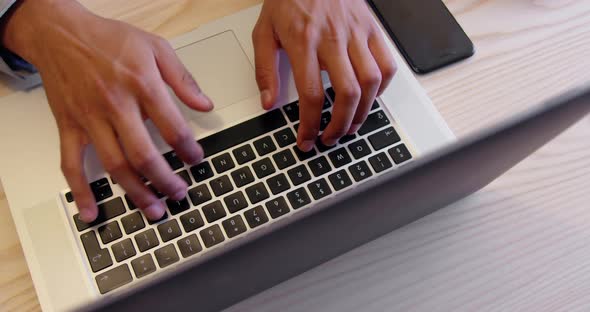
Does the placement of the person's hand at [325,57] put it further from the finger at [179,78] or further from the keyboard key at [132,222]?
the keyboard key at [132,222]

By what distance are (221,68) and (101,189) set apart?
0.18 metres

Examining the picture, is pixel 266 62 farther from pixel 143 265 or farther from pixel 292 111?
pixel 143 265

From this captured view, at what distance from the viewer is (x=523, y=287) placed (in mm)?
542

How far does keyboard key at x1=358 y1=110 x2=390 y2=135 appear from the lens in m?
0.49

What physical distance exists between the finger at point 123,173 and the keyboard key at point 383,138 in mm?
216

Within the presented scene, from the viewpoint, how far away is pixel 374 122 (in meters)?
0.49

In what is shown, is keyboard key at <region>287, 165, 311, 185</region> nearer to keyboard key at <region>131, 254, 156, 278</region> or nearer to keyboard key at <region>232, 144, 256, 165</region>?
keyboard key at <region>232, 144, 256, 165</region>

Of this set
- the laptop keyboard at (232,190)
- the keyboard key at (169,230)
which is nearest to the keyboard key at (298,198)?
the laptop keyboard at (232,190)

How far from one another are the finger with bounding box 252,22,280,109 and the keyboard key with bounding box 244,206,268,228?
0.11 m

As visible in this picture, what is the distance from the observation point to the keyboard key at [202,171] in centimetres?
45

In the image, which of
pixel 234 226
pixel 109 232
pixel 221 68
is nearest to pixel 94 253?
pixel 109 232

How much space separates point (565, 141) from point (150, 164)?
0.52 m

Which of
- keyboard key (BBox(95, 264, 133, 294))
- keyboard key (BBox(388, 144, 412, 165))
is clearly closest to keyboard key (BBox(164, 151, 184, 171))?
keyboard key (BBox(95, 264, 133, 294))

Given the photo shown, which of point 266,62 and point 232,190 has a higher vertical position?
point 266,62
